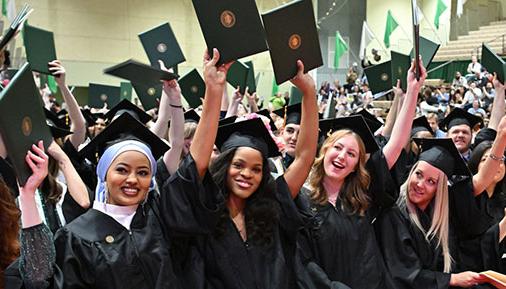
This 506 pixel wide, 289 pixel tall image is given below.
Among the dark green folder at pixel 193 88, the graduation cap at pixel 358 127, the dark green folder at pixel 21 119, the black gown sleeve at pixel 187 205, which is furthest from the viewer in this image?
the dark green folder at pixel 193 88

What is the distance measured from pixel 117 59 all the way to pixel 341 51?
8.49m

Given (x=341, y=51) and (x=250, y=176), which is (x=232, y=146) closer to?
(x=250, y=176)

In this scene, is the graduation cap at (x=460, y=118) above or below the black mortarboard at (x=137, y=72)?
below

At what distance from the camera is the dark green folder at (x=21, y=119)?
2.17 metres

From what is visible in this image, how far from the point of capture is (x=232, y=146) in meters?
3.07

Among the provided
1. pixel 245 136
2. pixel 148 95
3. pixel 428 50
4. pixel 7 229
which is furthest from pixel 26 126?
pixel 428 50

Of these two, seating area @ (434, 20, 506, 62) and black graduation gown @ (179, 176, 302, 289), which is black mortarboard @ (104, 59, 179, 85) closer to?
black graduation gown @ (179, 176, 302, 289)

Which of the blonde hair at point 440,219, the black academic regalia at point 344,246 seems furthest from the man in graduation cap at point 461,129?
the black academic regalia at point 344,246

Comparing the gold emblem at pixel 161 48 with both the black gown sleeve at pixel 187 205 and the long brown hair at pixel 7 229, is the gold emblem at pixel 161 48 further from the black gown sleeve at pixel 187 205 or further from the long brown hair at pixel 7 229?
the long brown hair at pixel 7 229

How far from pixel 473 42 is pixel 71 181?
22321 millimetres

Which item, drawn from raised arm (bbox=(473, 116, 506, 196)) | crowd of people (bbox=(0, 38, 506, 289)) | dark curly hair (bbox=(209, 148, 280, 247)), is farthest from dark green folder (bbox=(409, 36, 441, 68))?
dark curly hair (bbox=(209, 148, 280, 247))

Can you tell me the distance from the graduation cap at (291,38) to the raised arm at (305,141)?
13cm

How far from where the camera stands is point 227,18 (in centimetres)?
275

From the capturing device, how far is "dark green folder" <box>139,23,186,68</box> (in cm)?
562
